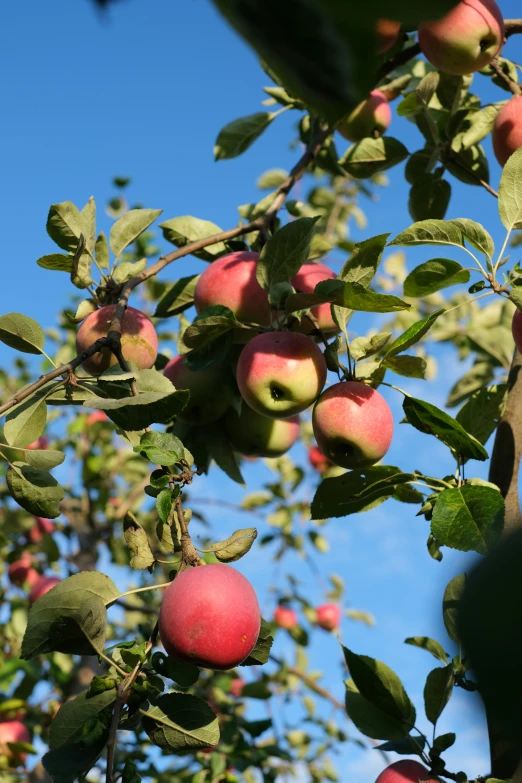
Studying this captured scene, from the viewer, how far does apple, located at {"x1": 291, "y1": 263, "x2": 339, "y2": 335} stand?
1.47 meters

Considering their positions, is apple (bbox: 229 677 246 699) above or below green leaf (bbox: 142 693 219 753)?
below

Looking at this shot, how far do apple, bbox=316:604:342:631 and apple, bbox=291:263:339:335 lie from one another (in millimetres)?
3265

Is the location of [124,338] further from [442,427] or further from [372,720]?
[372,720]

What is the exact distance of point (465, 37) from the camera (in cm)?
144

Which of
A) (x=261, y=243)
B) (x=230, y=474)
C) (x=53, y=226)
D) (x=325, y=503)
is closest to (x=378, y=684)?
(x=325, y=503)

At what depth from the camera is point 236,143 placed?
6.69ft

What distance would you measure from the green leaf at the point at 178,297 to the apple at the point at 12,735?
1787 mm

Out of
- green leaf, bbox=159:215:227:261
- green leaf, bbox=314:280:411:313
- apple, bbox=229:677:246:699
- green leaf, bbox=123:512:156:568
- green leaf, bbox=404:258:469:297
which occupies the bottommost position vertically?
apple, bbox=229:677:246:699

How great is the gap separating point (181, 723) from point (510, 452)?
74 cm

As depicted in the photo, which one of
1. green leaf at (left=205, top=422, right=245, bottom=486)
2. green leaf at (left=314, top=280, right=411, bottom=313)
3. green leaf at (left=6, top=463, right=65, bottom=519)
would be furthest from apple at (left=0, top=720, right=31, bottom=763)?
green leaf at (left=314, top=280, right=411, bottom=313)

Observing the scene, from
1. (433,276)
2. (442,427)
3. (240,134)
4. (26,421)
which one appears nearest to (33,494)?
(26,421)

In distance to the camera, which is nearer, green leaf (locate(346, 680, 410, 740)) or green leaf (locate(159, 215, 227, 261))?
green leaf (locate(346, 680, 410, 740))

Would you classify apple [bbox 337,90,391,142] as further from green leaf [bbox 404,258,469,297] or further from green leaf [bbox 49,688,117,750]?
green leaf [bbox 49,688,117,750]

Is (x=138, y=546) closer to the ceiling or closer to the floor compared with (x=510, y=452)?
closer to the floor
